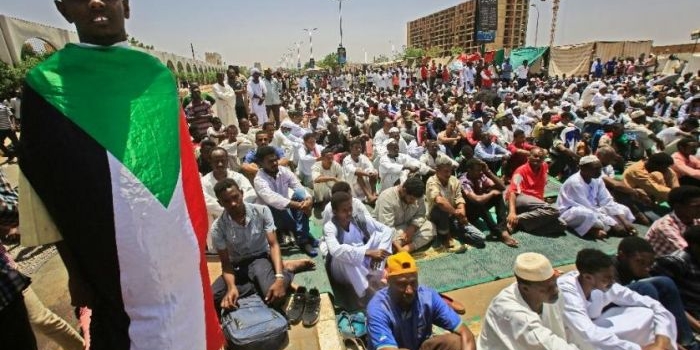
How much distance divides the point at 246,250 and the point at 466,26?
8319 cm

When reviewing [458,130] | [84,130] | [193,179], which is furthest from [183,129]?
[458,130]

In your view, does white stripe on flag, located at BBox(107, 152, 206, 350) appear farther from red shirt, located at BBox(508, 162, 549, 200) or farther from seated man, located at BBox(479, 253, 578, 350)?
red shirt, located at BBox(508, 162, 549, 200)

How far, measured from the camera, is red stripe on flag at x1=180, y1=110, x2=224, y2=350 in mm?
1140

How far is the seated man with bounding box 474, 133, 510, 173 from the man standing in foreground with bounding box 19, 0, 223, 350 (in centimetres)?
697

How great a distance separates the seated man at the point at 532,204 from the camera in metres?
5.32

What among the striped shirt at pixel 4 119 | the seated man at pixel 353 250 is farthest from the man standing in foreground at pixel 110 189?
the striped shirt at pixel 4 119

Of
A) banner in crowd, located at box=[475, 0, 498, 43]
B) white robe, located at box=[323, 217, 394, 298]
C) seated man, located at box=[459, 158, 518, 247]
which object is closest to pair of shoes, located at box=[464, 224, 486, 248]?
seated man, located at box=[459, 158, 518, 247]

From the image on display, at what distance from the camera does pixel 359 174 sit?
6.44 m

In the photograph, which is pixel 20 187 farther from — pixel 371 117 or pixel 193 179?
pixel 371 117

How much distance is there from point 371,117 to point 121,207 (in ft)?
34.8

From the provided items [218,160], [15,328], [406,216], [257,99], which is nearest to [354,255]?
[406,216]

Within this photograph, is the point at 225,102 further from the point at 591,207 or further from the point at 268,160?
the point at 591,207

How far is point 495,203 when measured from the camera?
559 centimetres

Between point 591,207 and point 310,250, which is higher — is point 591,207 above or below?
above
